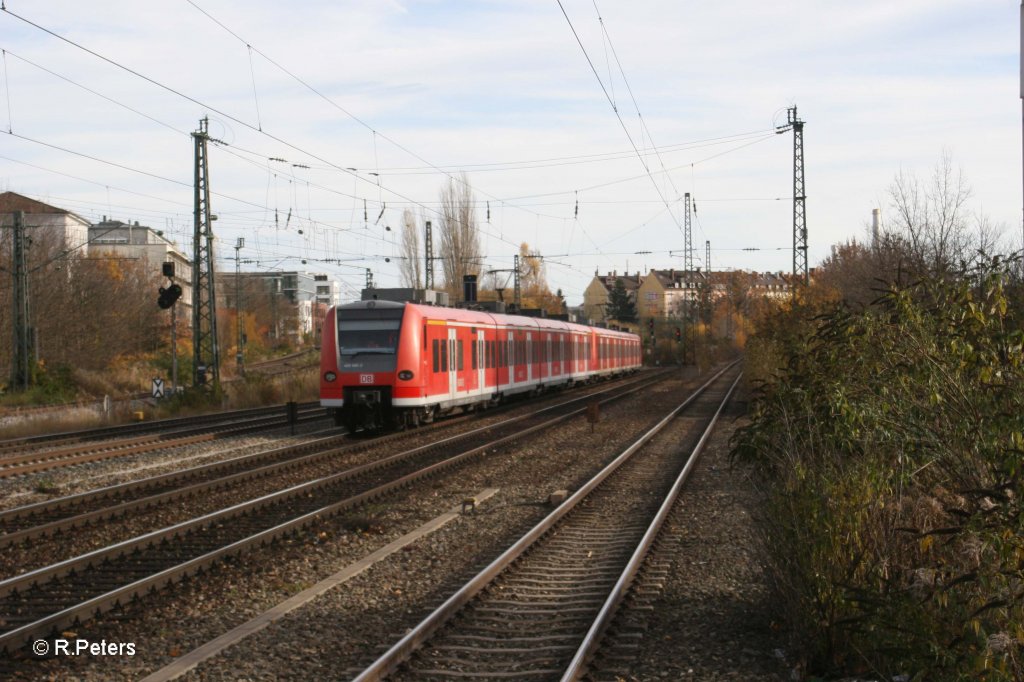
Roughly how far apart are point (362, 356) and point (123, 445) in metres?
4.95

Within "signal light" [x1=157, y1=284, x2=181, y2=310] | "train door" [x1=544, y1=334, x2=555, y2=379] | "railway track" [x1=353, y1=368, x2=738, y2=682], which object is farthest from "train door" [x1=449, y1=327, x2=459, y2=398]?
"train door" [x1=544, y1=334, x2=555, y2=379]

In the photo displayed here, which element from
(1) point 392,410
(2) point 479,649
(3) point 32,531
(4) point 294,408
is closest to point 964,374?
(2) point 479,649

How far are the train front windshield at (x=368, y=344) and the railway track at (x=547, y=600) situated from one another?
8.07 metres

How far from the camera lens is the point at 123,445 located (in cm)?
2031

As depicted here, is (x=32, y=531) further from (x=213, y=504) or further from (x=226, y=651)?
(x=226, y=651)

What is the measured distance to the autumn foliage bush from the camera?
524 cm

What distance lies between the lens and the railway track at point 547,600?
21.6 feet

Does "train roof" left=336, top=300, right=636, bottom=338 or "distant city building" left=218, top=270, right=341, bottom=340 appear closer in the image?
"train roof" left=336, top=300, right=636, bottom=338

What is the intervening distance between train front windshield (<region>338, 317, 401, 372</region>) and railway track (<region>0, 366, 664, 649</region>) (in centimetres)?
480

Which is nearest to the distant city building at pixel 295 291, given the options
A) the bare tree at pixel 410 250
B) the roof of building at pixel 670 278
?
the bare tree at pixel 410 250

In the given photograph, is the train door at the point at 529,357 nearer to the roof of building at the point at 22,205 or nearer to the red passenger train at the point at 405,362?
the red passenger train at the point at 405,362

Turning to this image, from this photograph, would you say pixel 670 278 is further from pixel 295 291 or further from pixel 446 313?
pixel 446 313

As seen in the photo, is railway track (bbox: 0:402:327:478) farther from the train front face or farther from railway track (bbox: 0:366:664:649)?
railway track (bbox: 0:366:664:649)

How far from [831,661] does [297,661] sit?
3.30 m
